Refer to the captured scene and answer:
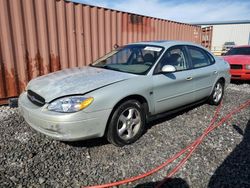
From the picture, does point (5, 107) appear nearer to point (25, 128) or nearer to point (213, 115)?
point (25, 128)

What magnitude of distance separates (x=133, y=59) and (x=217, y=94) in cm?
253

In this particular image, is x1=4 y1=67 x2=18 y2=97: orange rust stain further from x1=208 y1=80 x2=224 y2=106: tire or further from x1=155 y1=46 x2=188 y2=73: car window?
x1=208 y1=80 x2=224 y2=106: tire

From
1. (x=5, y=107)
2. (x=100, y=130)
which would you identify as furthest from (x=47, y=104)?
(x=5, y=107)

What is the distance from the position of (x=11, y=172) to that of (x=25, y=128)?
4.07 feet

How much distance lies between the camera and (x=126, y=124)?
311 cm

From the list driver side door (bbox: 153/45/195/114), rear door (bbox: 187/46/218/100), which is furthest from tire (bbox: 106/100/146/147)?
rear door (bbox: 187/46/218/100)

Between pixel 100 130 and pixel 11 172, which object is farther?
pixel 100 130

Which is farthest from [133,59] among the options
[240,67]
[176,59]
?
[240,67]

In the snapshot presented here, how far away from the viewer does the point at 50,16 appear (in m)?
5.15

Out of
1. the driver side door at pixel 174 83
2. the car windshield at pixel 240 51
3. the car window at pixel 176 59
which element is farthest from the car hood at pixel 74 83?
the car windshield at pixel 240 51

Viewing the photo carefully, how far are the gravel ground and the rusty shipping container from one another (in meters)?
1.46

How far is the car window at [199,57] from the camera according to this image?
431 cm

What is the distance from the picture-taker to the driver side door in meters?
3.45

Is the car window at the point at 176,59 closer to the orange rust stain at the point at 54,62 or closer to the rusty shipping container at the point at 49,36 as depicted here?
the rusty shipping container at the point at 49,36
